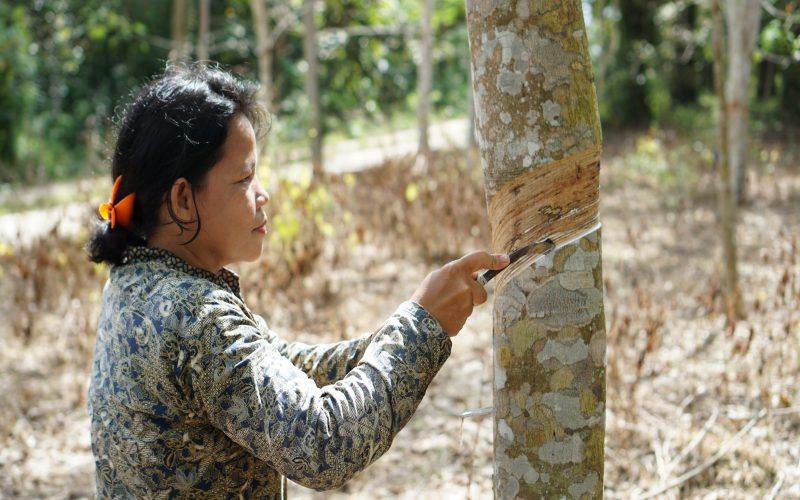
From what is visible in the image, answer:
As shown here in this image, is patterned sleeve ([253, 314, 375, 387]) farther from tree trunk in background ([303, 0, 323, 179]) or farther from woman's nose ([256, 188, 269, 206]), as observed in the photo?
tree trunk in background ([303, 0, 323, 179])

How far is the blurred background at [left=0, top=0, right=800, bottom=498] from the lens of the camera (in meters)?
3.12

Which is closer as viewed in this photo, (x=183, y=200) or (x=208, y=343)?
(x=208, y=343)

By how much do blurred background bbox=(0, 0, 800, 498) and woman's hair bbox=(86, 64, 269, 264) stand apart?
21 cm

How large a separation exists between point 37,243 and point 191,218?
4406mm

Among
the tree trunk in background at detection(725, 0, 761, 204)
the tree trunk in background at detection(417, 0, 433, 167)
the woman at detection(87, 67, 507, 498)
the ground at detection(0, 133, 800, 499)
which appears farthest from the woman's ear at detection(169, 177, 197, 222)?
the tree trunk in background at detection(417, 0, 433, 167)

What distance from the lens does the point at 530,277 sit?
4.72 ft

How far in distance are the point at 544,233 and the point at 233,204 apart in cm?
59

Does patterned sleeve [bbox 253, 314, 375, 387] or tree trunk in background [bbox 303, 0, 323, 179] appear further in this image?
tree trunk in background [bbox 303, 0, 323, 179]

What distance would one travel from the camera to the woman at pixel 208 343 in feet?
4.04

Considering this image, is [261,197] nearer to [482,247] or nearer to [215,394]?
[215,394]

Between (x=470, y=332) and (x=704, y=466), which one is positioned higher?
(x=704, y=466)

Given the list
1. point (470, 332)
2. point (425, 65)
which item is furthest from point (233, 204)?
point (425, 65)

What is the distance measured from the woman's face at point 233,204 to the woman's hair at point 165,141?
0.7 inches

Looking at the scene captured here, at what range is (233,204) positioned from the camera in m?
1.43
